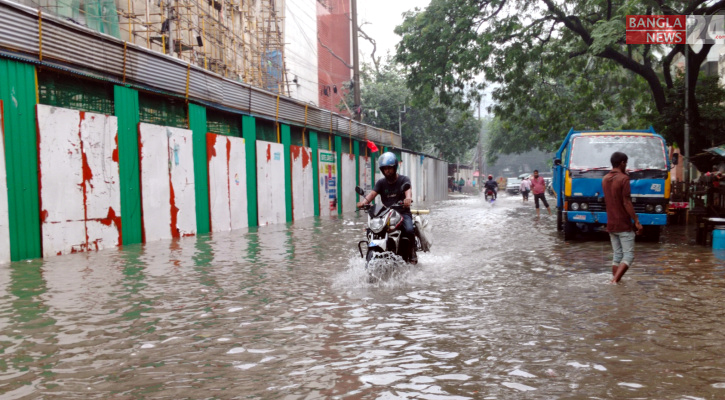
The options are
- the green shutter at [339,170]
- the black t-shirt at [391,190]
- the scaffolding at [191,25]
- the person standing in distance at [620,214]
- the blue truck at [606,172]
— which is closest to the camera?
the person standing in distance at [620,214]

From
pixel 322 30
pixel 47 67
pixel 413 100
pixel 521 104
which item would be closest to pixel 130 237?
pixel 47 67

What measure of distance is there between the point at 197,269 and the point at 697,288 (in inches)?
267

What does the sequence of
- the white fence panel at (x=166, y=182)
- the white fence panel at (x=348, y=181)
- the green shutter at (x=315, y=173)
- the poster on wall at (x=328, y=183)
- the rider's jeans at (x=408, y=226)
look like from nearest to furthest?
the rider's jeans at (x=408, y=226) → the white fence panel at (x=166, y=182) → the green shutter at (x=315, y=173) → the poster on wall at (x=328, y=183) → the white fence panel at (x=348, y=181)

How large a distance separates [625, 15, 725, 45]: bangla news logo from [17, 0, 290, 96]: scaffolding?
1246cm

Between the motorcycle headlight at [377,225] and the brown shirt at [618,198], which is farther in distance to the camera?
the brown shirt at [618,198]

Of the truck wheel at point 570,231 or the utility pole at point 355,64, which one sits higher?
the utility pole at point 355,64

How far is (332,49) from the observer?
49438mm

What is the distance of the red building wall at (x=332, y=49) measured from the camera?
47594mm

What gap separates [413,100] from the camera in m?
25.9

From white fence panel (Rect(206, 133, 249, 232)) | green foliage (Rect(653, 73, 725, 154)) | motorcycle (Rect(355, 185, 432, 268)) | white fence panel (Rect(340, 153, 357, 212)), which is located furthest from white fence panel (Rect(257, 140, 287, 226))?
motorcycle (Rect(355, 185, 432, 268))

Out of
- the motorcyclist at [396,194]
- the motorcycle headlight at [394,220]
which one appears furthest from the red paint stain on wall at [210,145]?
the motorcycle headlight at [394,220]

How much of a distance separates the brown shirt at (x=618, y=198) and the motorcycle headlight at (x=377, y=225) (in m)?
2.92

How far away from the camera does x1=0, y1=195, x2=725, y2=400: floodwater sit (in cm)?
421

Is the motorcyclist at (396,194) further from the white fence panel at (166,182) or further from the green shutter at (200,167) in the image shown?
the green shutter at (200,167)
